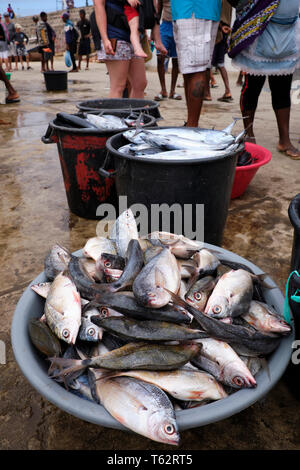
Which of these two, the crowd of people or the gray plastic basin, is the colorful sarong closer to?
the crowd of people

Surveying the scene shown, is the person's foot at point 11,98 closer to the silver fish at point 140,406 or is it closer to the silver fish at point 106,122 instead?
the silver fish at point 106,122

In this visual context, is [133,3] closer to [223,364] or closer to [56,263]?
[56,263]

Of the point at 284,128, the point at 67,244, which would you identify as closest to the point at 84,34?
the point at 284,128

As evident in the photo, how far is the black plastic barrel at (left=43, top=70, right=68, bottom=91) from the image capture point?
938 centimetres

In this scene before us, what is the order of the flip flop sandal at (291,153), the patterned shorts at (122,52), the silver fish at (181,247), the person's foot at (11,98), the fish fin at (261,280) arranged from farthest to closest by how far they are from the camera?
the person's foot at (11,98) → the flip flop sandal at (291,153) → the patterned shorts at (122,52) → the silver fish at (181,247) → the fish fin at (261,280)

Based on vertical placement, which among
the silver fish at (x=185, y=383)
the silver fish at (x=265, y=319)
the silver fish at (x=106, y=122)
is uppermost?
the silver fish at (x=106, y=122)

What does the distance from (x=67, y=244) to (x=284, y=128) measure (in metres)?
3.06

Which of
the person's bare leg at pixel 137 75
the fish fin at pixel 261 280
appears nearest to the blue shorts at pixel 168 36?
the person's bare leg at pixel 137 75

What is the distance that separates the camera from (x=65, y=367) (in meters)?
1.11

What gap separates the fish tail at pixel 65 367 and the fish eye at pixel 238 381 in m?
0.49

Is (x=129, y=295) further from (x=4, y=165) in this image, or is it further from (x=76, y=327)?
(x=4, y=165)

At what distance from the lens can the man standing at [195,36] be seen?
10.1 ft

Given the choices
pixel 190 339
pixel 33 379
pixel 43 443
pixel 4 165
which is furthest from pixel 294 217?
pixel 4 165

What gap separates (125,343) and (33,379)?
1.08ft
